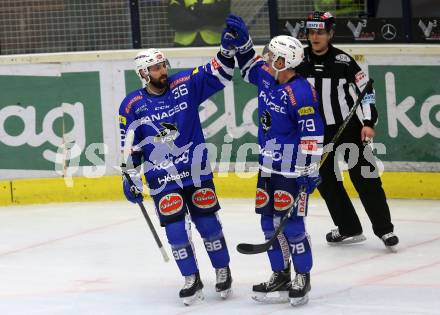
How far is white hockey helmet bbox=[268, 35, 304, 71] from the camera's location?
20.9ft

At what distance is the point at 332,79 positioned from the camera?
781 centimetres

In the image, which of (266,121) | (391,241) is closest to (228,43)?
(266,121)

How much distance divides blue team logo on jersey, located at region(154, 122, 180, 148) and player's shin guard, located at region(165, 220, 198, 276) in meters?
0.45

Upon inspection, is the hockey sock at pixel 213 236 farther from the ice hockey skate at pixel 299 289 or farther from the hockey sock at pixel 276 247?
the ice hockey skate at pixel 299 289

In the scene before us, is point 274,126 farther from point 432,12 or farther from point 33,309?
point 432,12

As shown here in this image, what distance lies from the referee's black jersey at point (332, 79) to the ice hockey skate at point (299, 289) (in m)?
1.65

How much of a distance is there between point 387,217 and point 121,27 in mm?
3440

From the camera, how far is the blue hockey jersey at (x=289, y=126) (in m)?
6.30

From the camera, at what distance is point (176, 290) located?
7020 mm

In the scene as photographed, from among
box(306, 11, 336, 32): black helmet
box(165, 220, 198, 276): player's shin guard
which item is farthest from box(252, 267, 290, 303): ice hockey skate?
box(306, 11, 336, 32): black helmet

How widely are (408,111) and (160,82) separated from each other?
329 centimetres

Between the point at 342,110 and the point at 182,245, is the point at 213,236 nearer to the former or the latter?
the point at 182,245

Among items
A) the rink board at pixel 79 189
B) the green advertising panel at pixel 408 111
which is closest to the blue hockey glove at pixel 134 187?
the rink board at pixel 79 189

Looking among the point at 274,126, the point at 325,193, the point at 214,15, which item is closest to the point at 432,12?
the point at 214,15
